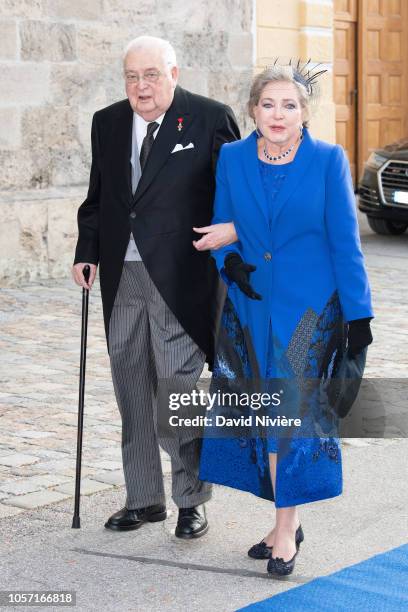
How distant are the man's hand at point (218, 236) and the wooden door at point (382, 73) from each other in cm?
1556

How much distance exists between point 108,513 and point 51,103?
24.0 feet

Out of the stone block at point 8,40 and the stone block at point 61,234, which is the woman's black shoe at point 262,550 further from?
the stone block at point 8,40

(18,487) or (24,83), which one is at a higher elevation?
(24,83)

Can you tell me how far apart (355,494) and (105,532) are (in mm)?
1131

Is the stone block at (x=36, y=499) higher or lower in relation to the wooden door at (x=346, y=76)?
lower

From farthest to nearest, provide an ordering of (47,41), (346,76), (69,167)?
(346,76) → (69,167) → (47,41)

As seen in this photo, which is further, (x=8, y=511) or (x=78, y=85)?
(x=78, y=85)

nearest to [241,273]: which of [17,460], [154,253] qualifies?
[154,253]

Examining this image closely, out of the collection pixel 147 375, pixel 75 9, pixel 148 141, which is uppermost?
pixel 75 9

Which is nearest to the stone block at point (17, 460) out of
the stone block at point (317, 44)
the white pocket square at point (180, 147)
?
the white pocket square at point (180, 147)

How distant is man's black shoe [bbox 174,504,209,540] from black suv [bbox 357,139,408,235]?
385 inches

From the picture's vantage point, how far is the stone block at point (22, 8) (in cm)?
1157

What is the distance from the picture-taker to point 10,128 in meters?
11.7

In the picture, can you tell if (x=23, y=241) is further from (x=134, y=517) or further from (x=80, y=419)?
(x=134, y=517)
